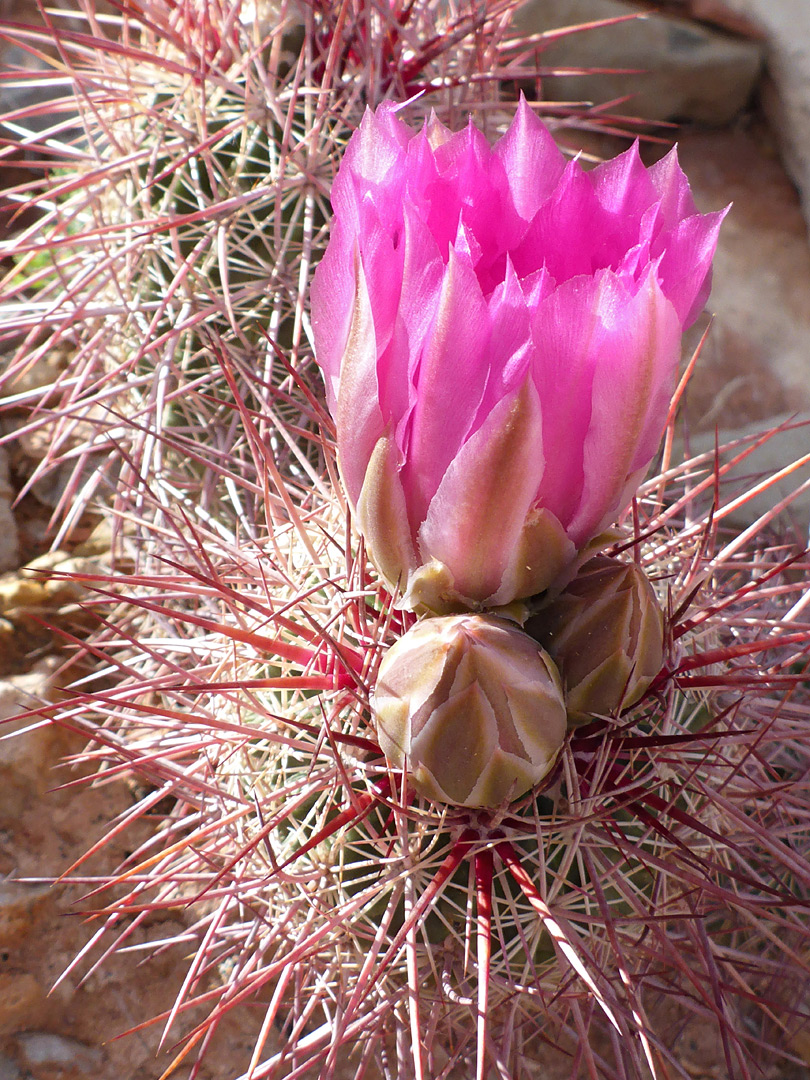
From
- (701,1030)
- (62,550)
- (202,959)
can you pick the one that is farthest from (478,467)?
(62,550)

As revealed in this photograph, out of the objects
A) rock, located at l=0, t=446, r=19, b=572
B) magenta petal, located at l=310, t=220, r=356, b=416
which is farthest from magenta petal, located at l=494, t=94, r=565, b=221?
rock, located at l=0, t=446, r=19, b=572

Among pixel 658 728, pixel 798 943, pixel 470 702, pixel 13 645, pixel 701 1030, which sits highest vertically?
pixel 470 702

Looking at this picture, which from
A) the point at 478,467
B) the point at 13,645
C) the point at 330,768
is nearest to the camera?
the point at 478,467

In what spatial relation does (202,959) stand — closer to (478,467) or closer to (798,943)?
(478,467)

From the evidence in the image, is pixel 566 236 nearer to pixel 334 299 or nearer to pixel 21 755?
pixel 334 299

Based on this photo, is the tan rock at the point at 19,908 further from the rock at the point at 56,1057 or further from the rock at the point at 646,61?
the rock at the point at 646,61

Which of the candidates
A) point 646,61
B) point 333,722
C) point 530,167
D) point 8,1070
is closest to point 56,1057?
point 8,1070
